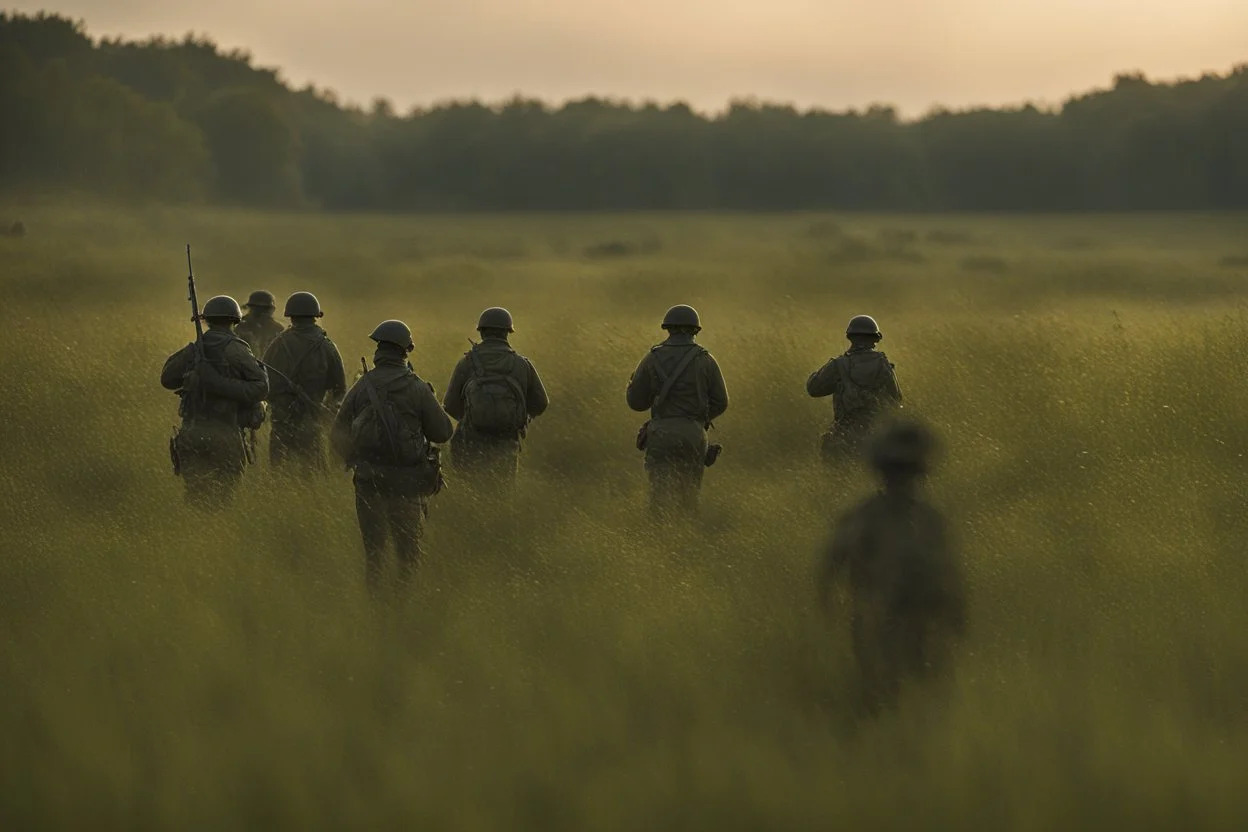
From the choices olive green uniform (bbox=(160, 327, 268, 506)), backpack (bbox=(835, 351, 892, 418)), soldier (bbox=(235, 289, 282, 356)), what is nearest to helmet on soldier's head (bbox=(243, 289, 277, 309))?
soldier (bbox=(235, 289, 282, 356))

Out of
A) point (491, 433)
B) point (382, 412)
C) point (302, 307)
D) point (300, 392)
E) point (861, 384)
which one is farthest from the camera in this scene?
point (302, 307)

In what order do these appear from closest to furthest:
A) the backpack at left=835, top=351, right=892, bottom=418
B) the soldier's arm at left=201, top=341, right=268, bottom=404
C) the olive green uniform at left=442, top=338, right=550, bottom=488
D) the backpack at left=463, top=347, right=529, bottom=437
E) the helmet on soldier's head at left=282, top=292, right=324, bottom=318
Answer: the soldier's arm at left=201, top=341, right=268, bottom=404, the backpack at left=463, top=347, right=529, bottom=437, the olive green uniform at left=442, top=338, right=550, bottom=488, the backpack at left=835, top=351, right=892, bottom=418, the helmet on soldier's head at left=282, top=292, right=324, bottom=318

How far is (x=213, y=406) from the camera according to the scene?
10.2m

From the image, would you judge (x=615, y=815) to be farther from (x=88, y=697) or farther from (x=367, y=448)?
(x=367, y=448)

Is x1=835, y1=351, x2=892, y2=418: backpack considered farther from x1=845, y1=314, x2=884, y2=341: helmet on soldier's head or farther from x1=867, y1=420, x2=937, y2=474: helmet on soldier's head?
x1=867, y1=420, x2=937, y2=474: helmet on soldier's head

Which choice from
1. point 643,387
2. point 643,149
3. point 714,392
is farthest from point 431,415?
point 643,149

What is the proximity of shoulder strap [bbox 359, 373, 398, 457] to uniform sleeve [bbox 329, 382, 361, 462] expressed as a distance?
0.09 metres

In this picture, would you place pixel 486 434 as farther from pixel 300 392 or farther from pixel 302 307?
pixel 302 307

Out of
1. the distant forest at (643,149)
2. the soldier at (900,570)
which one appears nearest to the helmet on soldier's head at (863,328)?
the soldier at (900,570)

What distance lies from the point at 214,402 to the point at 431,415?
7.00 feet

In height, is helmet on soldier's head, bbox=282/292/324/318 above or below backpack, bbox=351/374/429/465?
above

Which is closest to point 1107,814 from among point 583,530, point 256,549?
point 583,530

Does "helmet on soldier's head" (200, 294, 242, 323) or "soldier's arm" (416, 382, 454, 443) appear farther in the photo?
"helmet on soldier's head" (200, 294, 242, 323)

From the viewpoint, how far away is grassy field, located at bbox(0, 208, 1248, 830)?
20.4ft
